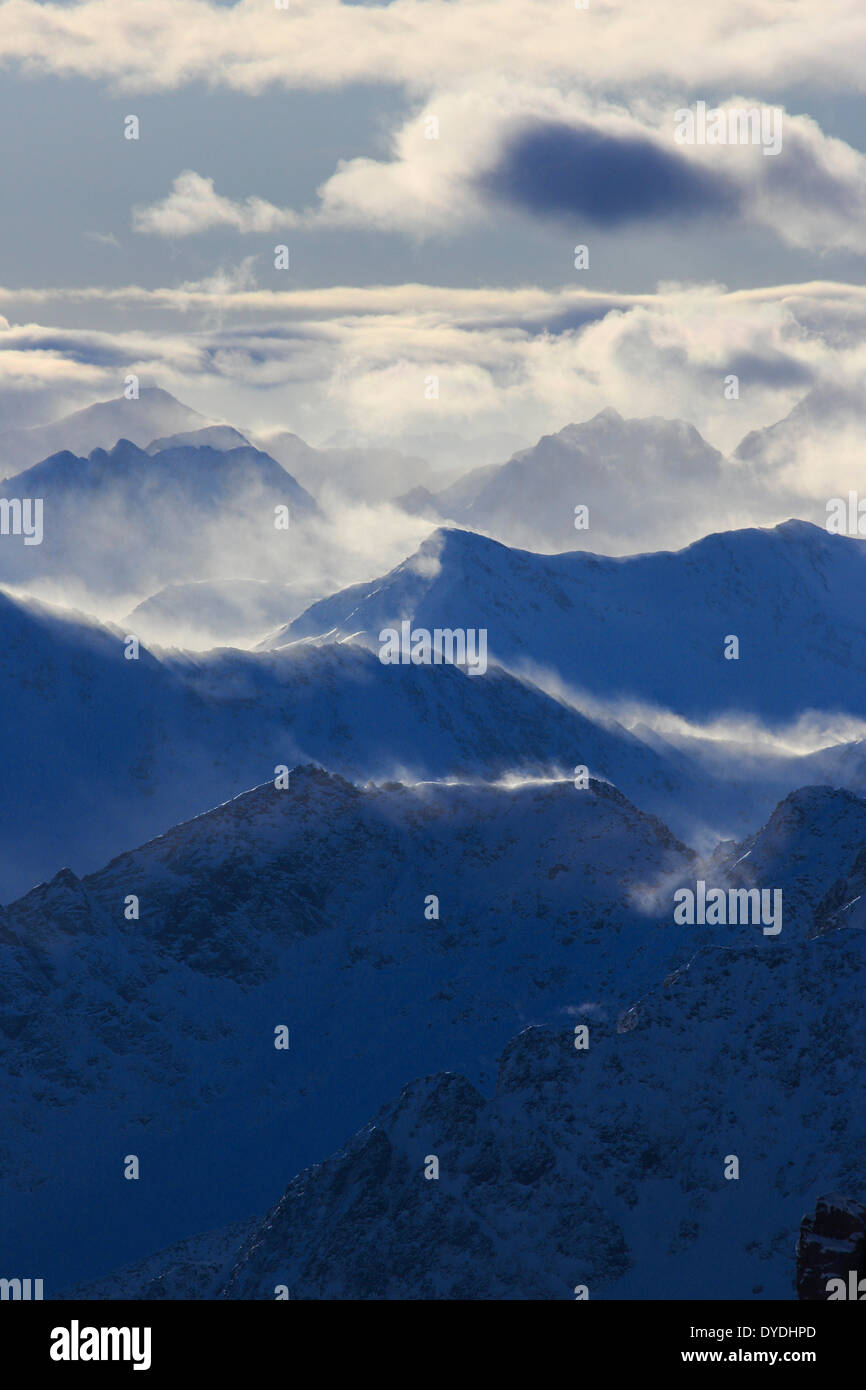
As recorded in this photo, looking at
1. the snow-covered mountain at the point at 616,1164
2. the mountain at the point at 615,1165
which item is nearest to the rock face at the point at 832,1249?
the mountain at the point at 615,1165

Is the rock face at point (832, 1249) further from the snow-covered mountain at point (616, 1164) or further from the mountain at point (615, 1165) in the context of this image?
the snow-covered mountain at point (616, 1164)

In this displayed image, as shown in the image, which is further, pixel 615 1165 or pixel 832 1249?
pixel 615 1165

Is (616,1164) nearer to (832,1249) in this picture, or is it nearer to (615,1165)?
(615,1165)

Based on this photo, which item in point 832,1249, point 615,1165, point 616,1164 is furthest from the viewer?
point 616,1164

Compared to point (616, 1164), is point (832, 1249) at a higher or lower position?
lower

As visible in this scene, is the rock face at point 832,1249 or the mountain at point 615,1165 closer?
the rock face at point 832,1249

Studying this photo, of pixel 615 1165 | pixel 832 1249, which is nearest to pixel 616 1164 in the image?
pixel 615 1165

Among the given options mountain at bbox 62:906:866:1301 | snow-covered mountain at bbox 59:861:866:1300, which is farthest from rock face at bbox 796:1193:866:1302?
snow-covered mountain at bbox 59:861:866:1300

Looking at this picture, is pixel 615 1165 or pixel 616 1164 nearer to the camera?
pixel 615 1165

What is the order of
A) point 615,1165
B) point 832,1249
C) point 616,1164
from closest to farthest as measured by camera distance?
point 832,1249
point 615,1165
point 616,1164
